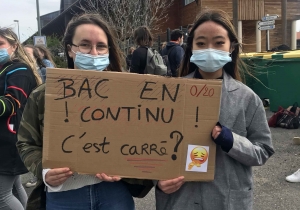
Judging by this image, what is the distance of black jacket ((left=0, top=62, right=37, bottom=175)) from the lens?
2.52 m

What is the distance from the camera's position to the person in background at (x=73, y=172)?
169 cm

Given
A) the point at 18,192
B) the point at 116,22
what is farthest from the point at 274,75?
the point at 116,22

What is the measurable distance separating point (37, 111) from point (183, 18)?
814 inches

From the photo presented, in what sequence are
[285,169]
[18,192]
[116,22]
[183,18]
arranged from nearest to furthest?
1. [18,192]
2. [285,169]
3. [116,22]
4. [183,18]

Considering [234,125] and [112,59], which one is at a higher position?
[112,59]

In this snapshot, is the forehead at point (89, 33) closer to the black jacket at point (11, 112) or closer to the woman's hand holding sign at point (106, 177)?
the woman's hand holding sign at point (106, 177)

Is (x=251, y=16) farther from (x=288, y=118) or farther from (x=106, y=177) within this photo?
(x=106, y=177)

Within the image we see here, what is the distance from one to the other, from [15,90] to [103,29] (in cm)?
101

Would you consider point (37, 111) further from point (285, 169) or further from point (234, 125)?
point (285, 169)

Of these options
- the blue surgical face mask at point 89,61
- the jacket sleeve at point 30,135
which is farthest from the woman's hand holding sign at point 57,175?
the blue surgical face mask at point 89,61

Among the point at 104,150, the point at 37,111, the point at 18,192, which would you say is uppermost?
the point at 37,111

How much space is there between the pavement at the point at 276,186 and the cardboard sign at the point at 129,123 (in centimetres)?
223

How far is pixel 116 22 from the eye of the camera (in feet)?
54.0

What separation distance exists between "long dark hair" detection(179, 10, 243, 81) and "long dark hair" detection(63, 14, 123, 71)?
390 millimetres
